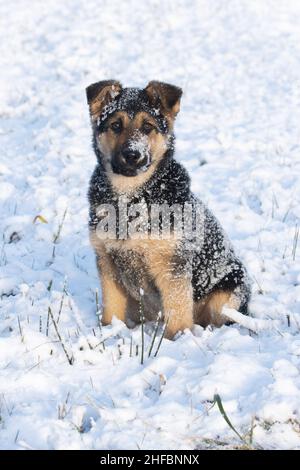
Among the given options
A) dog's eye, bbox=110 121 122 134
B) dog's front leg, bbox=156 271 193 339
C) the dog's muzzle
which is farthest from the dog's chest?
dog's eye, bbox=110 121 122 134

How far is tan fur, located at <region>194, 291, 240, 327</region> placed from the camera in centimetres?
500

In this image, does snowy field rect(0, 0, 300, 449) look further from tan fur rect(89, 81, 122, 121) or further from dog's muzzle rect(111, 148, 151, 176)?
tan fur rect(89, 81, 122, 121)

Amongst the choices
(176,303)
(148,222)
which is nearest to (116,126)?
(148,222)

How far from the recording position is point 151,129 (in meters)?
4.73

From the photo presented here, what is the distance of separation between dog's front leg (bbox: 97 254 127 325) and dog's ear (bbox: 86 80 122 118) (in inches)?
51.8

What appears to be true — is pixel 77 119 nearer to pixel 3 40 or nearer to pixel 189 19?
pixel 3 40

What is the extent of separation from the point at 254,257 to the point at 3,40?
11.4 metres

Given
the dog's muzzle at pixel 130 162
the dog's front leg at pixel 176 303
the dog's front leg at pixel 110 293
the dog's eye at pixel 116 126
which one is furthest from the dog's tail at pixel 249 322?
the dog's eye at pixel 116 126

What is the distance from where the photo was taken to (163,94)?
15.8 ft

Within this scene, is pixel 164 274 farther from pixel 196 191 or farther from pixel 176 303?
pixel 196 191

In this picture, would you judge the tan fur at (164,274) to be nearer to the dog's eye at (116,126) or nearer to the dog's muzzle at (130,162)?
the dog's muzzle at (130,162)

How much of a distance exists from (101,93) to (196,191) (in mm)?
3028

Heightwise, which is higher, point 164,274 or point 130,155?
point 130,155
